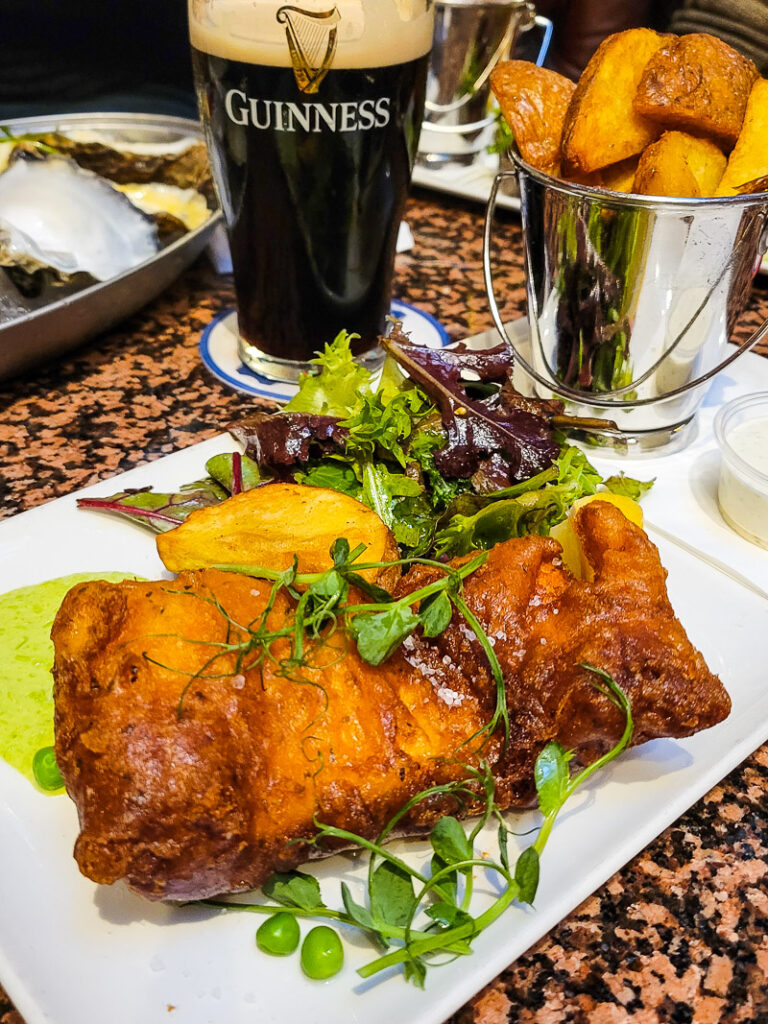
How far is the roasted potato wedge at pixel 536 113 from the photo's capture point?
182cm

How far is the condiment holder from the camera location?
67.0 inches

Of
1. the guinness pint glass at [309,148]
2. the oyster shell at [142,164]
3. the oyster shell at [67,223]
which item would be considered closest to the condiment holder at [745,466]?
the guinness pint glass at [309,148]

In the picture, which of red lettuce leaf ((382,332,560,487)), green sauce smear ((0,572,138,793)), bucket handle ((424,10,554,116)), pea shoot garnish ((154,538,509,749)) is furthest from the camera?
bucket handle ((424,10,554,116))

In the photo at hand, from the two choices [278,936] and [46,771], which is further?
[46,771]

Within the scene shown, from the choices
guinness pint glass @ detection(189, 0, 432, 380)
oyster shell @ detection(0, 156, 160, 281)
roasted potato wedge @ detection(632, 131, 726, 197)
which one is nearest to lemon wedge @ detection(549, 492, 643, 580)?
roasted potato wedge @ detection(632, 131, 726, 197)

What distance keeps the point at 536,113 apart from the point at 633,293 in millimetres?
440

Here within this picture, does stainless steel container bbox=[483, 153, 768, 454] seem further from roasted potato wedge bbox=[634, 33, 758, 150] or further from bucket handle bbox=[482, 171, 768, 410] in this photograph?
roasted potato wedge bbox=[634, 33, 758, 150]

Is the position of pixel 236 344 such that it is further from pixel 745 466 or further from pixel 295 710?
pixel 295 710

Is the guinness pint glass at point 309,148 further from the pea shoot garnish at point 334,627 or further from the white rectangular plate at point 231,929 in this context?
the white rectangular plate at point 231,929

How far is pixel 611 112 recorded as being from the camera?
169cm

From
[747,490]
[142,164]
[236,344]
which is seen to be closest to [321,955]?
[747,490]

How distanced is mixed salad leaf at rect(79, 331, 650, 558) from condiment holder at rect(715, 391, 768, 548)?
171mm

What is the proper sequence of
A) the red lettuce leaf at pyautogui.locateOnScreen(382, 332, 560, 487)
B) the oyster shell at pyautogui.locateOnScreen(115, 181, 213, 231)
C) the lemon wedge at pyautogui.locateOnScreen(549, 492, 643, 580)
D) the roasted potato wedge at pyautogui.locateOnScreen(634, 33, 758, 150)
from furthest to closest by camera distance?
the oyster shell at pyautogui.locateOnScreen(115, 181, 213, 231) → the red lettuce leaf at pyautogui.locateOnScreen(382, 332, 560, 487) → the roasted potato wedge at pyautogui.locateOnScreen(634, 33, 758, 150) → the lemon wedge at pyautogui.locateOnScreen(549, 492, 643, 580)

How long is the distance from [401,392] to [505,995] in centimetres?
121
